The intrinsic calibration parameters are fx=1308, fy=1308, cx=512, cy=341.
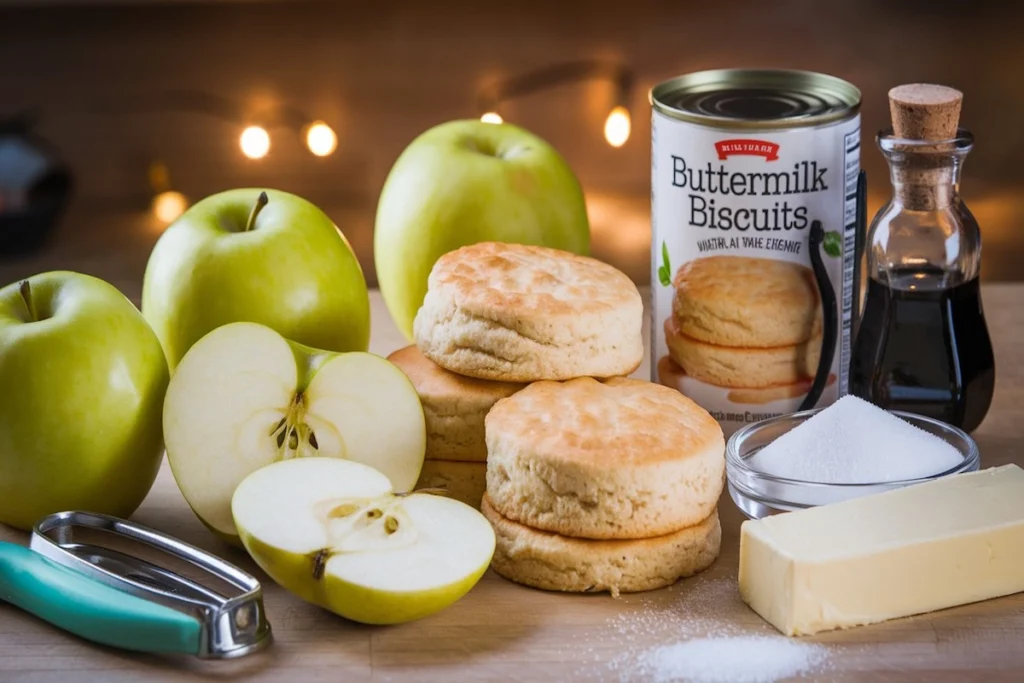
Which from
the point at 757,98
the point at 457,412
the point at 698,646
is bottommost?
the point at 698,646

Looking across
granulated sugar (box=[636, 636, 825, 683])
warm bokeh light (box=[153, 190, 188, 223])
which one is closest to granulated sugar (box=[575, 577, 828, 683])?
granulated sugar (box=[636, 636, 825, 683])

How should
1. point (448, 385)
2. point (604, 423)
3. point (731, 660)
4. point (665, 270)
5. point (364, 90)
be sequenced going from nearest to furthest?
point (731, 660), point (604, 423), point (448, 385), point (665, 270), point (364, 90)

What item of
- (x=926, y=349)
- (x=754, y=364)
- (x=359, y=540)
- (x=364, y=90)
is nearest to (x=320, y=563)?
(x=359, y=540)

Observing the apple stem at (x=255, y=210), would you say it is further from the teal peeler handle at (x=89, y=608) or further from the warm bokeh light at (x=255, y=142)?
the warm bokeh light at (x=255, y=142)

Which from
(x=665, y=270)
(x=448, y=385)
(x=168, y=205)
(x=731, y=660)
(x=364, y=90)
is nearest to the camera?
(x=731, y=660)

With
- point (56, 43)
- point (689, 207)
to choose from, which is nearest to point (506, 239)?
point (689, 207)

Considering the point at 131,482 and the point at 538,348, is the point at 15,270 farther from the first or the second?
the point at 538,348

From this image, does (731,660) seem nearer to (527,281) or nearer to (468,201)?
(527,281)
